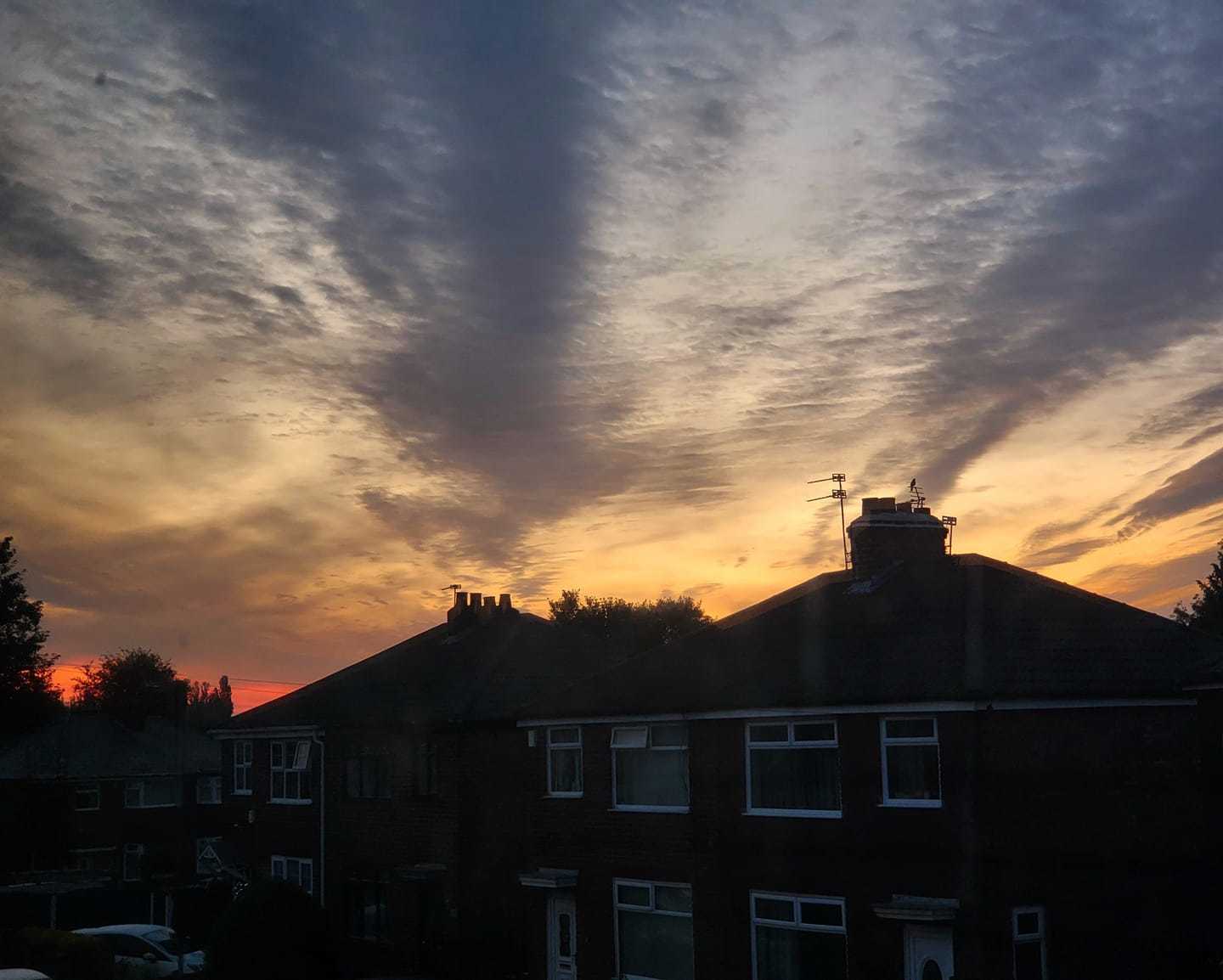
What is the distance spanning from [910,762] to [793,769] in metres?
2.43

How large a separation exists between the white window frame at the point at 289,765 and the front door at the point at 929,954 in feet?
68.8

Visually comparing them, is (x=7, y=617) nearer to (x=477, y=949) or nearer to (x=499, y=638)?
(x=499, y=638)

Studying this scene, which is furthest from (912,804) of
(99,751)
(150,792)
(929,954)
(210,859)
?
(99,751)

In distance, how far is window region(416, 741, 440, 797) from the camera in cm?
3080

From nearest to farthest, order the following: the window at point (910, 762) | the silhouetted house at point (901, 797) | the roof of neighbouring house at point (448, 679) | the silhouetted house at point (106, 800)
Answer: the silhouetted house at point (901, 797) → the window at point (910, 762) → the roof of neighbouring house at point (448, 679) → the silhouetted house at point (106, 800)

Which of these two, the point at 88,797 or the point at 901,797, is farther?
the point at 88,797

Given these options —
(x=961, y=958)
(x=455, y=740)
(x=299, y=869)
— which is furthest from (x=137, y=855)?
(x=961, y=958)

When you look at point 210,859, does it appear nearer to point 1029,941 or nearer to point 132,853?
point 132,853

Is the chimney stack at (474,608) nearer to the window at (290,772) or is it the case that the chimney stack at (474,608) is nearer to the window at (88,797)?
the window at (290,772)

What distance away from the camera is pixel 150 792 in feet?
184

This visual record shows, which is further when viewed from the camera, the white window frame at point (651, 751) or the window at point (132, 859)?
the window at point (132, 859)

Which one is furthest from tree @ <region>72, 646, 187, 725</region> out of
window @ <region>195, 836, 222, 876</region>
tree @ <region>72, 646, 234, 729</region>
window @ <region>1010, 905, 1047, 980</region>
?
window @ <region>1010, 905, 1047, 980</region>

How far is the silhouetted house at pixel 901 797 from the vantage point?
61.0 feet

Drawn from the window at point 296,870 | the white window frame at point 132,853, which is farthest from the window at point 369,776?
the white window frame at point 132,853
